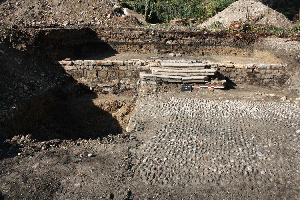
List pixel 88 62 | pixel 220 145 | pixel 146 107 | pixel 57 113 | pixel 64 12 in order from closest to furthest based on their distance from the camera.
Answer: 1. pixel 220 145
2. pixel 146 107
3. pixel 57 113
4. pixel 88 62
5. pixel 64 12

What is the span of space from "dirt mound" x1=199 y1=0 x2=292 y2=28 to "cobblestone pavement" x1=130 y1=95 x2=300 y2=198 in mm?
7343

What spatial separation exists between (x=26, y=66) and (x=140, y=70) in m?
4.32

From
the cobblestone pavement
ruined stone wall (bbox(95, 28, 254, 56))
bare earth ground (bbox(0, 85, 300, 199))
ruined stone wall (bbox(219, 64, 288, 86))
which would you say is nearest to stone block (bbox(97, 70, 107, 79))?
the cobblestone pavement

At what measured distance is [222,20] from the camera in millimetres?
14125

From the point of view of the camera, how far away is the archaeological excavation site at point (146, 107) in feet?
15.3

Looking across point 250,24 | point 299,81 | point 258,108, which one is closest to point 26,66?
point 258,108

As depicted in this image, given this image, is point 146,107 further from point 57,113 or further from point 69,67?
point 69,67

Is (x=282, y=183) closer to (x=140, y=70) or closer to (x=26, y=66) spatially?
(x=140, y=70)

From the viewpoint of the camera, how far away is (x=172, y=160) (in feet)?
17.0

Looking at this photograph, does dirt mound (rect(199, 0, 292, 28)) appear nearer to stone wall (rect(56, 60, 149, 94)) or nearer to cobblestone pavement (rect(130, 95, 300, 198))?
stone wall (rect(56, 60, 149, 94))

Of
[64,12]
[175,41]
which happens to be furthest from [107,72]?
[64,12]

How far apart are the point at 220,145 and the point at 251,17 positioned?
10.7 m

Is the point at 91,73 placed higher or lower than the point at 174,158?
higher

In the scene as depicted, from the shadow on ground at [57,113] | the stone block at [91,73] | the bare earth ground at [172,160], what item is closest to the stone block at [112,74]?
the stone block at [91,73]
